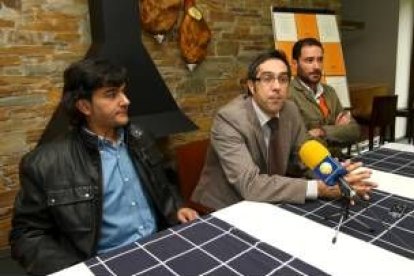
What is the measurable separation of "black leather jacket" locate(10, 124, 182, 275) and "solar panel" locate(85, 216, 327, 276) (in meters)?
0.38

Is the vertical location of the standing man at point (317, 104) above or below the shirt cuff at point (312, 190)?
above

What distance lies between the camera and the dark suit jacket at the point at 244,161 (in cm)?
144

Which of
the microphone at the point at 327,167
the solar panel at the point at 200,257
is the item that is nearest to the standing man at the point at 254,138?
the microphone at the point at 327,167

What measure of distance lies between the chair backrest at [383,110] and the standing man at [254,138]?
231 cm

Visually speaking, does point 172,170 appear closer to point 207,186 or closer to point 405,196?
point 207,186

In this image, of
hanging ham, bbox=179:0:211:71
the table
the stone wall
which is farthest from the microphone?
hanging ham, bbox=179:0:211:71

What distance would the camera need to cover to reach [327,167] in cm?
123

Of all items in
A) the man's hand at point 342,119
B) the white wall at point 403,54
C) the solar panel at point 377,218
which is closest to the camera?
the solar panel at point 377,218

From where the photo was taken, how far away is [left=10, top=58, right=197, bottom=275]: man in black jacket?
136 centimetres

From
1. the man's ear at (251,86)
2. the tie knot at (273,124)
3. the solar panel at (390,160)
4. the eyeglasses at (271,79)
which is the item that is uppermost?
the eyeglasses at (271,79)

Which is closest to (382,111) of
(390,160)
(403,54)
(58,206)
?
(403,54)

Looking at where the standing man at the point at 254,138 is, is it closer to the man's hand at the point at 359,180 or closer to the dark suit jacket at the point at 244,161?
the dark suit jacket at the point at 244,161

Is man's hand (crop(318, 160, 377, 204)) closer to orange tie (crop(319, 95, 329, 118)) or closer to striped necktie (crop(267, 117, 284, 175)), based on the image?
striped necktie (crop(267, 117, 284, 175))

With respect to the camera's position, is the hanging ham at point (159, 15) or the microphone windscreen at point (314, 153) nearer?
the microphone windscreen at point (314, 153)
